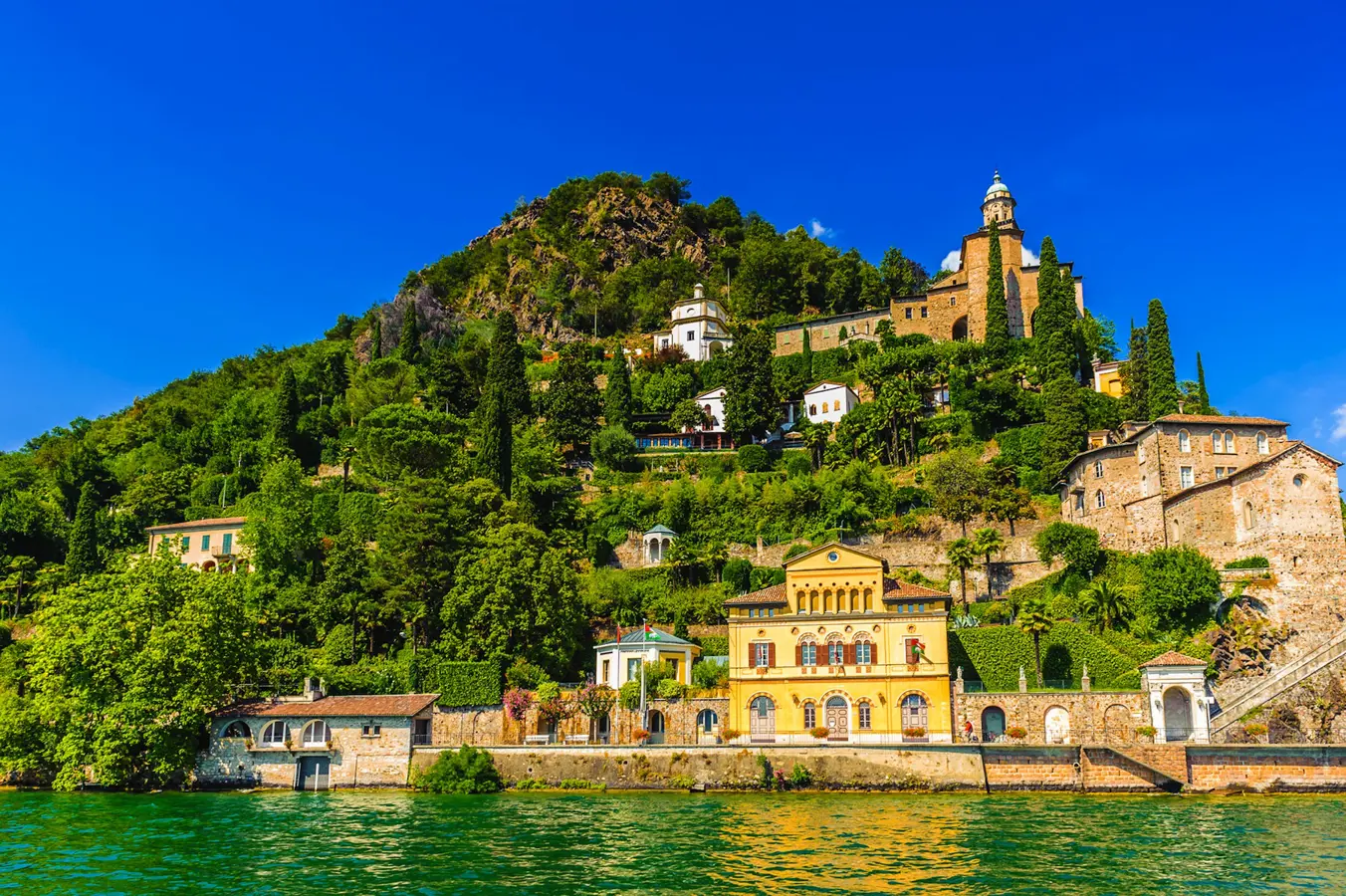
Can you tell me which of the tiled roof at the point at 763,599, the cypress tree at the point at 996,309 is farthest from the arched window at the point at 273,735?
the cypress tree at the point at 996,309

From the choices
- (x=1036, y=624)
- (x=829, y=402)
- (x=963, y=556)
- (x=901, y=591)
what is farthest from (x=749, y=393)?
(x=1036, y=624)

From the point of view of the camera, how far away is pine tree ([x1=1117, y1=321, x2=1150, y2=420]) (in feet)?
202

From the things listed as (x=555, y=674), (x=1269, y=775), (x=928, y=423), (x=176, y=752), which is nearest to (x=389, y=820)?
(x=176, y=752)

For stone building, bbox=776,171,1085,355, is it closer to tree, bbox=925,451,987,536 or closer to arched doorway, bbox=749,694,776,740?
tree, bbox=925,451,987,536

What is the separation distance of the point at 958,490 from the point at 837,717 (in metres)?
16.9

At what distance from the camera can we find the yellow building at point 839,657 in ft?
143

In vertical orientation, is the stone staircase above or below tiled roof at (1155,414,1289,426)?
below

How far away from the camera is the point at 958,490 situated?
183 ft

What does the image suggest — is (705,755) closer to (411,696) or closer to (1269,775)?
(411,696)

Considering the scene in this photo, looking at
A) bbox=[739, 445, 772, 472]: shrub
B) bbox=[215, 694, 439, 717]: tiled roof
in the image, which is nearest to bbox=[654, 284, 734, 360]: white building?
bbox=[739, 445, 772, 472]: shrub

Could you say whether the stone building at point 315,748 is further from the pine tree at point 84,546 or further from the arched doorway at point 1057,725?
the arched doorway at point 1057,725

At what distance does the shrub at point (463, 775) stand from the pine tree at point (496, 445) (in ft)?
67.4

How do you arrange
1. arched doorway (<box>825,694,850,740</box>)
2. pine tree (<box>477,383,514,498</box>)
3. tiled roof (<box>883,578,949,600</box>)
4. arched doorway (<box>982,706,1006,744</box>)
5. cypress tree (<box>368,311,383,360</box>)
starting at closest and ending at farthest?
arched doorway (<box>982,706,1006,744</box>)
arched doorway (<box>825,694,850,740</box>)
tiled roof (<box>883,578,949,600</box>)
pine tree (<box>477,383,514,498</box>)
cypress tree (<box>368,311,383,360</box>)

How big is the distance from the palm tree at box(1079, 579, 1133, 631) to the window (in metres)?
13.9
